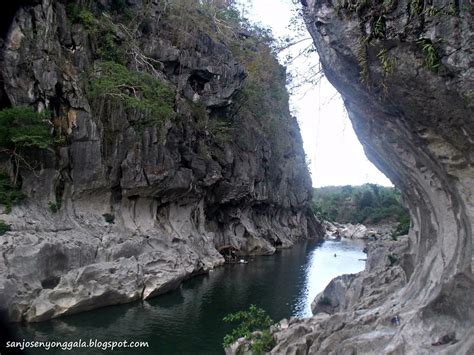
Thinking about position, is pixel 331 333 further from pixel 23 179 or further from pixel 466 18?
pixel 23 179

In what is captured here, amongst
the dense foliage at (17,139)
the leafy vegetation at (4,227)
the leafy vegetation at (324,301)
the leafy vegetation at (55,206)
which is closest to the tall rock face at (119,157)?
the leafy vegetation at (55,206)

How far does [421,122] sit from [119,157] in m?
16.5

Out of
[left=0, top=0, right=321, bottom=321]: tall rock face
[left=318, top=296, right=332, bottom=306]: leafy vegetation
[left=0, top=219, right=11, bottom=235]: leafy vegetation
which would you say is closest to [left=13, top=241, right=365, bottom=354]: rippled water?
[left=0, top=0, right=321, bottom=321]: tall rock face

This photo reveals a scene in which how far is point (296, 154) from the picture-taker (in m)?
47.7

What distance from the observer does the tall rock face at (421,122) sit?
17.3 ft

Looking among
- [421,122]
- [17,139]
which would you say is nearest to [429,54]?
[421,122]

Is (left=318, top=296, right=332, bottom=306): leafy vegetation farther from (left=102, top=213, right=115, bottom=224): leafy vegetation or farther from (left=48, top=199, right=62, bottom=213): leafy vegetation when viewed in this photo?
(left=48, top=199, right=62, bottom=213): leafy vegetation

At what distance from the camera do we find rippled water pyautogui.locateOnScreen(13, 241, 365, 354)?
39.4ft

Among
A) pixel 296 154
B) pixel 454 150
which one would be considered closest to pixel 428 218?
pixel 454 150

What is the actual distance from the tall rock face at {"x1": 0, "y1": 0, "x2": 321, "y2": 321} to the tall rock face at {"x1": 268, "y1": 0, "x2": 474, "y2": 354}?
33.7ft

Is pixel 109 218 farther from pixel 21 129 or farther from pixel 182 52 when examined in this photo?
pixel 182 52

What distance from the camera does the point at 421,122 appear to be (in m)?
5.88

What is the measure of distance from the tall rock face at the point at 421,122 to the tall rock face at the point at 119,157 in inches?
405

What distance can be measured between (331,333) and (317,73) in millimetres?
4536
